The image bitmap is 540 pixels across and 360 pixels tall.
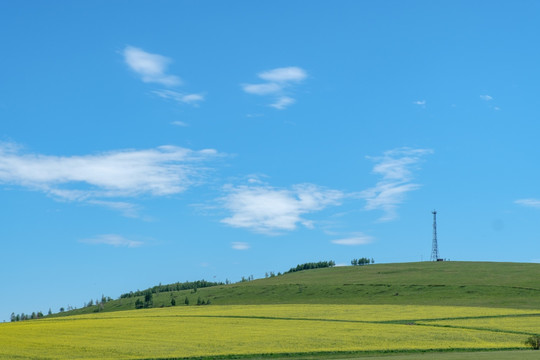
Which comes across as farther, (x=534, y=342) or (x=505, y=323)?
(x=505, y=323)

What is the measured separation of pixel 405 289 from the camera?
10319cm

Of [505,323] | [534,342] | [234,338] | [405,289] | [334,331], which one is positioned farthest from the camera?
[405,289]

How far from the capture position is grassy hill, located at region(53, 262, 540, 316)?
92188 mm

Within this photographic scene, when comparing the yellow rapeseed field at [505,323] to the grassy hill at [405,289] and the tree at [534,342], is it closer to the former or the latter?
the tree at [534,342]

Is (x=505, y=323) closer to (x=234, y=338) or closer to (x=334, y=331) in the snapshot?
(x=334, y=331)

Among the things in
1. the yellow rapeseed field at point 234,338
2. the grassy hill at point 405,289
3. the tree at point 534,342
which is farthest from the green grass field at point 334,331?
the tree at point 534,342

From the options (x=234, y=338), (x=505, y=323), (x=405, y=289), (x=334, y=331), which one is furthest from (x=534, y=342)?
(x=405, y=289)

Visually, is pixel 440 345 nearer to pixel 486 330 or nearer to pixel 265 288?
pixel 486 330

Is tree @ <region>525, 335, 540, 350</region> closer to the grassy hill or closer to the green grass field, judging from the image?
the green grass field

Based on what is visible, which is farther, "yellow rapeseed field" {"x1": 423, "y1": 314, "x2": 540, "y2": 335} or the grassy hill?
the grassy hill

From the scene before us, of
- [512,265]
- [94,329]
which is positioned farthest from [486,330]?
Result: [512,265]

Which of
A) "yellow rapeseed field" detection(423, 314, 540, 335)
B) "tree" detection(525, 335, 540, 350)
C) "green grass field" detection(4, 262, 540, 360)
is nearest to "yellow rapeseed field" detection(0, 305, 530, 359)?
"green grass field" detection(4, 262, 540, 360)

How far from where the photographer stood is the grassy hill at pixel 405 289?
302 ft

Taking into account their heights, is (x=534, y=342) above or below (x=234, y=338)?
below
